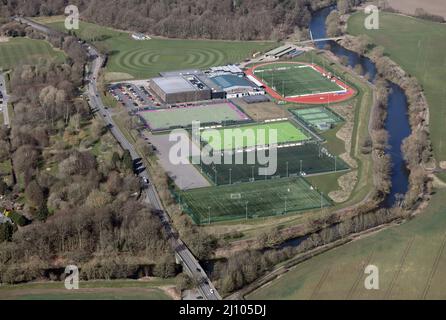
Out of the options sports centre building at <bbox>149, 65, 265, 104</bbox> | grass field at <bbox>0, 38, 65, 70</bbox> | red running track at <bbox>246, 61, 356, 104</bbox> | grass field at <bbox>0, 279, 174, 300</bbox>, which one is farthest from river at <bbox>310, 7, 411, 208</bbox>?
grass field at <bbox>0, 38, 65, 70</bbox>

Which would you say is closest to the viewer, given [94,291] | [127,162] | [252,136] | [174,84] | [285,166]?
[94,291]

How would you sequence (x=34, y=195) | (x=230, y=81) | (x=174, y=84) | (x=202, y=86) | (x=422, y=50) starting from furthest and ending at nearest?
(x=422, y=50)
(x=230, y=81)
(x=202, y=86)
(x=174, y=84)
(x=34, y=195)

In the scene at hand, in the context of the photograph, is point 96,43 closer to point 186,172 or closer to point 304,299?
point 186,172

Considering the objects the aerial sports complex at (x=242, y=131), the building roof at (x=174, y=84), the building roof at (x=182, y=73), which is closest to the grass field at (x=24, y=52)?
the building roof at (x=182, y=73)

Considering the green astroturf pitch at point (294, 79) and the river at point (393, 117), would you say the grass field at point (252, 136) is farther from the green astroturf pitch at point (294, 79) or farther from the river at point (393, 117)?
the green astroturf pitch at point (294, 79)

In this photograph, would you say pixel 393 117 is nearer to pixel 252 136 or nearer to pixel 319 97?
pixel 319 97

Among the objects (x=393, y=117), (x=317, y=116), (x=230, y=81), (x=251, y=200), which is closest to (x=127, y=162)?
(x=251, y=200)
